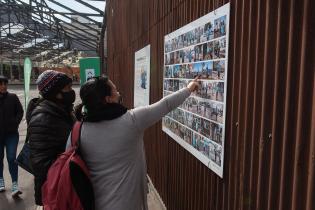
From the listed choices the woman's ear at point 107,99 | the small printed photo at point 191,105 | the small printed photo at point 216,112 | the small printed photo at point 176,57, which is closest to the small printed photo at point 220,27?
the small printed photo at point 216,112

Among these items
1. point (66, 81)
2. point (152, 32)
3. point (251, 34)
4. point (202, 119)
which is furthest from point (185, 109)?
point (152, 32)

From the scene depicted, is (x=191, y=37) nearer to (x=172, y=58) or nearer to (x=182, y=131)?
(x=172, y=58)

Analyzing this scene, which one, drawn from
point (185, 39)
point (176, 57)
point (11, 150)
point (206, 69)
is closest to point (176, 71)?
point (176, 57)

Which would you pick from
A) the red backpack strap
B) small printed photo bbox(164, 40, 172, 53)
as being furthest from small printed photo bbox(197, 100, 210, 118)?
small printed photo bbox(164, 40, 172, 53)

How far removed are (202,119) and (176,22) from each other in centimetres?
135

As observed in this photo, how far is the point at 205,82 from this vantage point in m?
3.04

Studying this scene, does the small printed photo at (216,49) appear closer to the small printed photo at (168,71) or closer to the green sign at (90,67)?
the small printed photo at (168,71)

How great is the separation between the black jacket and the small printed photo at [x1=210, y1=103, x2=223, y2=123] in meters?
4.33

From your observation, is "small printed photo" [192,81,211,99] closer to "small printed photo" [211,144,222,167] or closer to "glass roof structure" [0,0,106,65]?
"small printed photo" [211,144,222,167]

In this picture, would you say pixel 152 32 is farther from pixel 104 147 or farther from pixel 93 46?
pixel 93 46

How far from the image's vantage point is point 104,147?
257 centimetres

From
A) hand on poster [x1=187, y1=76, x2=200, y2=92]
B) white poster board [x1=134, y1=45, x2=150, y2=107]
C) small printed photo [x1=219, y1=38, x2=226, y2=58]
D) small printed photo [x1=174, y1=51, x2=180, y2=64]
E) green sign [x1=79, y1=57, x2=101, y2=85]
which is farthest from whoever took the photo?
green sign [x1=79, y1=57, x2=101, y2=85]

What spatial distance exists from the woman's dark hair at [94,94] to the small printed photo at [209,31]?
909 millimetres

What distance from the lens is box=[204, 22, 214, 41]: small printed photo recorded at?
293 cm
